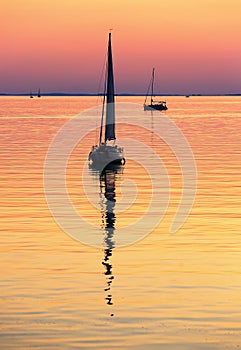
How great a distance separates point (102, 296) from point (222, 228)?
18749mm

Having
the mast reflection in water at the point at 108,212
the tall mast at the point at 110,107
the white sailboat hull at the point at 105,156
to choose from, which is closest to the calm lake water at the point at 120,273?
the mast reflection in water at the point at 108,212

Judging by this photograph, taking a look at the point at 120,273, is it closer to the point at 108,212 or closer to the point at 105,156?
the point at 108,212

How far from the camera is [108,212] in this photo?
62875 mm

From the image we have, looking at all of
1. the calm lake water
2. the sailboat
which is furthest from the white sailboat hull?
the calm lake water

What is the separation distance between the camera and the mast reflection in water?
1570 inches

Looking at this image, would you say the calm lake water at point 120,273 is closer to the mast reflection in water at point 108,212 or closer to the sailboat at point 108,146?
the mast reflection in water at point 108,212

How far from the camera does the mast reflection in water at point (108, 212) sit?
131 ft

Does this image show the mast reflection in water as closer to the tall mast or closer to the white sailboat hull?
the white sailboat hull

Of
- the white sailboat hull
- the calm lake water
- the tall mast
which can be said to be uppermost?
the tall mast

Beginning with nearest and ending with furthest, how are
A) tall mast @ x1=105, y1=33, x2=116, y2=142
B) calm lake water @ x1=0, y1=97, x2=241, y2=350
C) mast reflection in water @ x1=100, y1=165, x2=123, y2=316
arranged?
calm lake water @ x1=0, y1=97, x2=241, y2=350, mast reflection in water @ x1=100, y1=165, x2=123, y2=316, tall mast @ x1=105, y1=33, x2=116, y2=142

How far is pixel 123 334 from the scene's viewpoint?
30.0 metres

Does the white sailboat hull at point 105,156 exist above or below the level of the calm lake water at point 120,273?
above

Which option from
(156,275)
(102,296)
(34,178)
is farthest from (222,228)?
(34,178)

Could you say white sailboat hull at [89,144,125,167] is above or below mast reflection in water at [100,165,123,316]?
above
